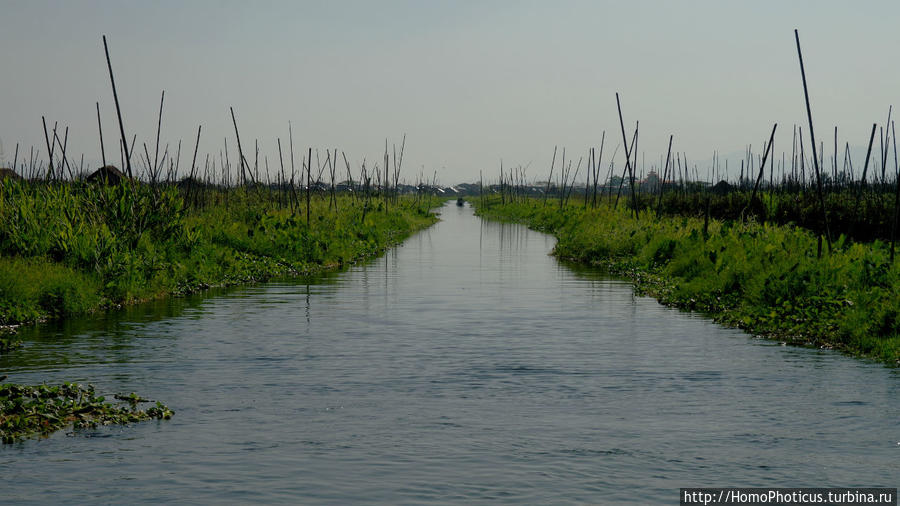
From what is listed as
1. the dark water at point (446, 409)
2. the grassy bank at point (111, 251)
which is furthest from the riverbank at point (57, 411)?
the grassy bank at point (111, 251)

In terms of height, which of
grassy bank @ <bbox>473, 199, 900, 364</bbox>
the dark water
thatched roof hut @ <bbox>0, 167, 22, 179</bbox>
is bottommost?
the dark water

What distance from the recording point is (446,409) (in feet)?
33.0

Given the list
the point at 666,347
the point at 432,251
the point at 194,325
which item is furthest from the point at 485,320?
the point at 432,251

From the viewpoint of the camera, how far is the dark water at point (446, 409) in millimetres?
7617

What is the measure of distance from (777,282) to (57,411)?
468 inches

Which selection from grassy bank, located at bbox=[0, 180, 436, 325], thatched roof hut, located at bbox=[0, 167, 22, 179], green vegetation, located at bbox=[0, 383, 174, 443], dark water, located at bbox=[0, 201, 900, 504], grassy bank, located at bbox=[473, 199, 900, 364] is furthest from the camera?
thatched roof hut, located at bbox=[0, 167, 22, 179]

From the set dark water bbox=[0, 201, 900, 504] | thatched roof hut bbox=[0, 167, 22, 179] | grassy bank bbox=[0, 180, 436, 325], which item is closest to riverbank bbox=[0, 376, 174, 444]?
dark water bbox=[0, 201, 900, 504]

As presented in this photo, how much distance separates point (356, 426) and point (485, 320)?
25.8ft

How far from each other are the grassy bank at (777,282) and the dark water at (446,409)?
2.71 feet

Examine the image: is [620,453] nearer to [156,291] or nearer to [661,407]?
[661,407]

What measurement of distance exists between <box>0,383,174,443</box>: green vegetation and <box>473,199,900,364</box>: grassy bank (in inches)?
363

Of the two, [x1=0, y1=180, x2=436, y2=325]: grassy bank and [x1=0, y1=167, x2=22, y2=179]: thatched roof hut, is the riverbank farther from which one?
[x1=0, y1=167, x2=22, y2=179]: thatched roof hut

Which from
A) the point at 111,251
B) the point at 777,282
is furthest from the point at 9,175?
the point at 777,282

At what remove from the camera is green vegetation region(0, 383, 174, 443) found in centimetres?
880
